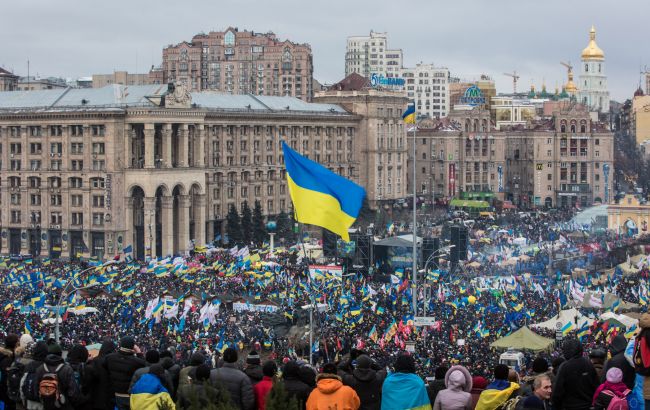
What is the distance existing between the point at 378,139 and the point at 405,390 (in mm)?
101976

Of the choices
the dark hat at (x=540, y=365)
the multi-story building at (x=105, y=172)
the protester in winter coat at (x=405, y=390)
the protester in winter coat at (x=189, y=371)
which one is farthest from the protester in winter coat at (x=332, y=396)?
the multi-story building at (x=105, y=172)

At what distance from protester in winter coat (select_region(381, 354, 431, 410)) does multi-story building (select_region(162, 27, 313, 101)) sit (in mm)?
137885

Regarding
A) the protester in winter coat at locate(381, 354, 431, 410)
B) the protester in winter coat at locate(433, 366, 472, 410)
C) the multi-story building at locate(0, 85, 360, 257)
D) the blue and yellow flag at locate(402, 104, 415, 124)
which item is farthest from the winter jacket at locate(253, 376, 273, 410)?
the multi-story building at locate(0, 85, 360, 257)

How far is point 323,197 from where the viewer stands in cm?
2958

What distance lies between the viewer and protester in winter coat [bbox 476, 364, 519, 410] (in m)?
16.2

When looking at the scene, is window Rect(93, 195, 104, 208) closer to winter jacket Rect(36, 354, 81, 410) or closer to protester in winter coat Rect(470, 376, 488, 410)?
winter jacket Rect(36, 354, 81, 410)

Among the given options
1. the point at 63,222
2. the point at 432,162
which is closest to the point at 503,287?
the point at 63,222

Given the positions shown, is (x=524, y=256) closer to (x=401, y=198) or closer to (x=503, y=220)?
(x=503, y=220)

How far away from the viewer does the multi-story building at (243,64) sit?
158m

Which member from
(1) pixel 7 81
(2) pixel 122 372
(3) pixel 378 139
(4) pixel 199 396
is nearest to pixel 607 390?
(4) pixel 199 396

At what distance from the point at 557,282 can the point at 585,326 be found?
1982 cm

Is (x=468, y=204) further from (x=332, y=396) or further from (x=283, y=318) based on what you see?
(x=332, y=396)

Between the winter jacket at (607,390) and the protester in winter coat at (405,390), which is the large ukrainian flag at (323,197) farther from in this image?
the winter jacket at (607,390)

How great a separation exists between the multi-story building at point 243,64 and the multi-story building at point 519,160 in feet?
93.1
